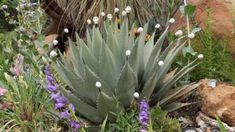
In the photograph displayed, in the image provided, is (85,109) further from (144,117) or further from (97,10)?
(97,10)

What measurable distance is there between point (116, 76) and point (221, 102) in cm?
81

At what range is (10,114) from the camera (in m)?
3.99

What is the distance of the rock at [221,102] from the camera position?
3789 mm

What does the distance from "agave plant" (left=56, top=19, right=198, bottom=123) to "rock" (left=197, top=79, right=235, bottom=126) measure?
165 mm

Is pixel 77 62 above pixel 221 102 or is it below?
above

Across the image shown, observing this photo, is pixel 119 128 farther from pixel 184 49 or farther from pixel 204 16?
pixel 204 16

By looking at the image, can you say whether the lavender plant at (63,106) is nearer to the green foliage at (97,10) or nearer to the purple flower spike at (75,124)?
the purple flower spike at (75,124)

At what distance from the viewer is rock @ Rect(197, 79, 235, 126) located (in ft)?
12.4

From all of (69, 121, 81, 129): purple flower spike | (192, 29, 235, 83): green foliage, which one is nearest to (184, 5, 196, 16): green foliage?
(192, 29, 235, 83): green foliage

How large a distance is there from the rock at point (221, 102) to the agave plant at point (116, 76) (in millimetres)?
165

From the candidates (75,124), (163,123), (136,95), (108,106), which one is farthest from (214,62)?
(75,124)

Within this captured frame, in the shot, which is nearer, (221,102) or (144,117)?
(144,117)

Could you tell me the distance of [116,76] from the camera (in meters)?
3.77

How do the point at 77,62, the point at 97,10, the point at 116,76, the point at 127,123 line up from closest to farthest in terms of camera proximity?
the point at 127,123, the point at 116,76, the point at 77,62, the point at 97,10
